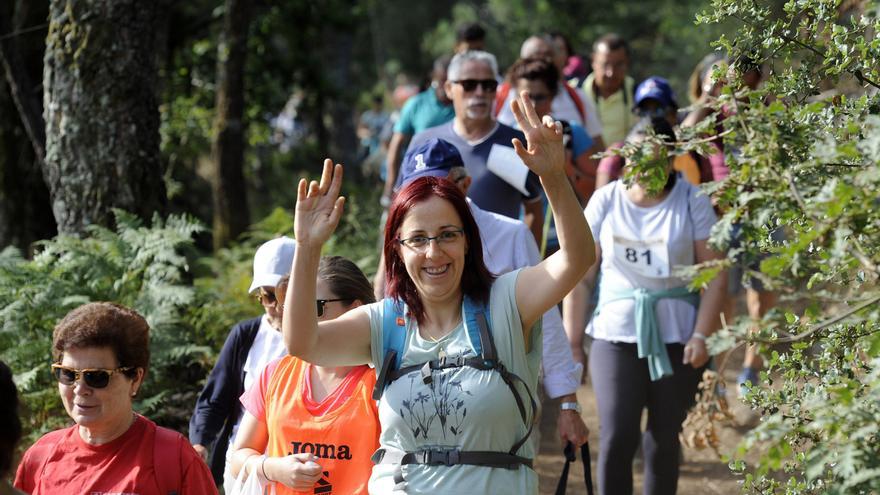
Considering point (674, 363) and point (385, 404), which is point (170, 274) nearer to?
point (674, 363)

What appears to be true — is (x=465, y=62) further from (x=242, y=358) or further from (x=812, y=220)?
(x=812, y=220)

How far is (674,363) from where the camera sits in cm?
570

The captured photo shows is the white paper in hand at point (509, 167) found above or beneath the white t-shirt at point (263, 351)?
above

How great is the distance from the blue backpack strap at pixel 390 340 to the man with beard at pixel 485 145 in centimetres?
241

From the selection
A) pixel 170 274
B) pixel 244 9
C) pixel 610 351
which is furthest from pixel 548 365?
pixel 244 9

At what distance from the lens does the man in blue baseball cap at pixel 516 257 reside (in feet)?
15.6

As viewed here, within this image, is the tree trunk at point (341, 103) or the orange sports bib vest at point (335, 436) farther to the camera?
the tree trunk at point (341, 103)

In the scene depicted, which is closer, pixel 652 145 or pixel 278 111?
pixel 652 145

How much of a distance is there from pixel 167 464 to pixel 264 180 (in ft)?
45.7

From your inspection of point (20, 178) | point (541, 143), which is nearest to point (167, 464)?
point (541, 143)

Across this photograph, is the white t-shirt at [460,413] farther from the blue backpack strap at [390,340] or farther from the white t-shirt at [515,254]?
the white t-shirt at [515,254]

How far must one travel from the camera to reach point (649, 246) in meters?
5.70

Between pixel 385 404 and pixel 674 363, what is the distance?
257cm

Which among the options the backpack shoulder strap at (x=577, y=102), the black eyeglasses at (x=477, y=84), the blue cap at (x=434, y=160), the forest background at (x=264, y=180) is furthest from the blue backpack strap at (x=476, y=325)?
the backpack shoulder strap at (x=577, y=102)
